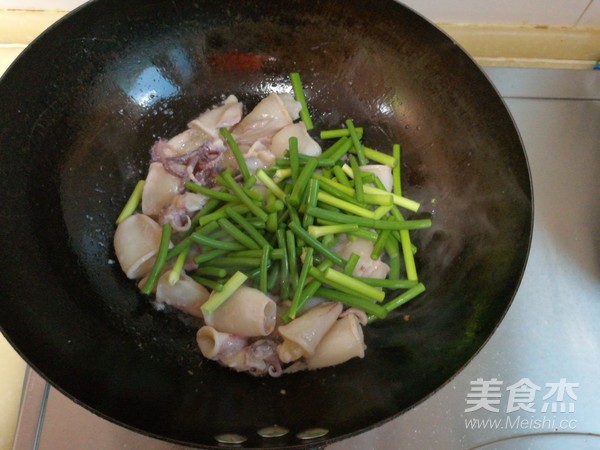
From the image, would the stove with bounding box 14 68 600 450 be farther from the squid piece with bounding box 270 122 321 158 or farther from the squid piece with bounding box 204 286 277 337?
the squid piece with bounding box 270 122 321 158

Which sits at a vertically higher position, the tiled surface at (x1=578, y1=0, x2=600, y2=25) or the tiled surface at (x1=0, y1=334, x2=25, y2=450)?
the tiled surface at (x1=578, y1=0, x2=600, y2=25)

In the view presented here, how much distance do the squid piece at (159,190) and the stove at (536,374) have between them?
44cm

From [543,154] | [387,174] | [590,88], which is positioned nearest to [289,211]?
[387,174]

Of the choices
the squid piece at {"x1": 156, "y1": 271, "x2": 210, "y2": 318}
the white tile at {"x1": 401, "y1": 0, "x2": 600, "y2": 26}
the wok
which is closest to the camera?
the wok

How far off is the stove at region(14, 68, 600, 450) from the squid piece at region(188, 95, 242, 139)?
2.14ft

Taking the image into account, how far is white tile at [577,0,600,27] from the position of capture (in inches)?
54.1

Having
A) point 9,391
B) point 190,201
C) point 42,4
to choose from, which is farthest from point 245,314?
point 42,4

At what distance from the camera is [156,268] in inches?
39.1

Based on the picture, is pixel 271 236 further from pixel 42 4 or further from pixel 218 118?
pixel 42 4

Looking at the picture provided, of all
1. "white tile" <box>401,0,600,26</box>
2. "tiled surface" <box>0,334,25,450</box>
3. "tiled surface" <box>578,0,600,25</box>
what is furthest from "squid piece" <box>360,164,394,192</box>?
"tiled surface" <box>0,334,25,450</box>

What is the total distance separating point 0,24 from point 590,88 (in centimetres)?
166

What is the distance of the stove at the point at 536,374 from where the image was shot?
1.07 metres

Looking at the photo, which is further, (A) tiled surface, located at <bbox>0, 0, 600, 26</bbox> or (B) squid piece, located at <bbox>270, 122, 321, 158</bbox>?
(A) tiled surface, located at <bbox>0, 0, 600, 26</bbox>

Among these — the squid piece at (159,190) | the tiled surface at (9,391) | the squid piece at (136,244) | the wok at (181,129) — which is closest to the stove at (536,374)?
the tiled surface at (9,391)
